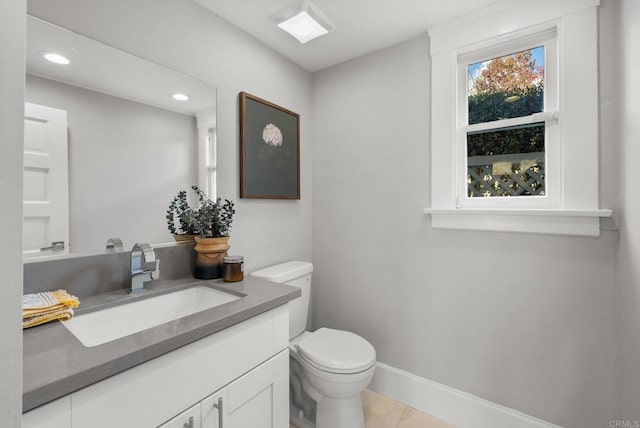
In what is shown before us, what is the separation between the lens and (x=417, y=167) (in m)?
1.79

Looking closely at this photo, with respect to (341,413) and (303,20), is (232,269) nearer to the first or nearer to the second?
(341,413)

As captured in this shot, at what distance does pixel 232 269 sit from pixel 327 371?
0.69m

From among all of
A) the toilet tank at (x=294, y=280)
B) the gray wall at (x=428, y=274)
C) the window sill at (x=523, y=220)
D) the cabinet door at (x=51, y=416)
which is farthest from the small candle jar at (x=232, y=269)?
the window sill at (x=523, y=220)

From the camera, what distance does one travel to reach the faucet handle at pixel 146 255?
116 centimetres

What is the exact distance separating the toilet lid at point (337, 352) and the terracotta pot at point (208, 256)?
622mm

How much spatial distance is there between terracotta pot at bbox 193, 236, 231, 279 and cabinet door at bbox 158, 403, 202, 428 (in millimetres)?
644

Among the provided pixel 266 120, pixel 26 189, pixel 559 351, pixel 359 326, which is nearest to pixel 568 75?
pixel 559 351

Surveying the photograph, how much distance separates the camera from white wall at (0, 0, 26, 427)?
15.2 inches

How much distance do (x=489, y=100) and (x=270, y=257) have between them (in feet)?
5.36

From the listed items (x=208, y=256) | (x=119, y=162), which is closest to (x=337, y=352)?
(x=208, y=256)

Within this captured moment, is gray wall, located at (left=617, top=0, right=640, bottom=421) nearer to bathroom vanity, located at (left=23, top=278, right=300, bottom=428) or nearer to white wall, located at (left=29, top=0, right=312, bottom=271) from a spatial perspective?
bathroom vanity, located at (left=23, top=278, right=300, bottom=428)

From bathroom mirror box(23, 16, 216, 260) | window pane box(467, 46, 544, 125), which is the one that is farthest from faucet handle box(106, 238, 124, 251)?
window pane box(467, 46, 544, 125)

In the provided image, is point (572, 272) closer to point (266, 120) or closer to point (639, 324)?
point (639, 324)

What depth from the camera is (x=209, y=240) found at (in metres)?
1.41
